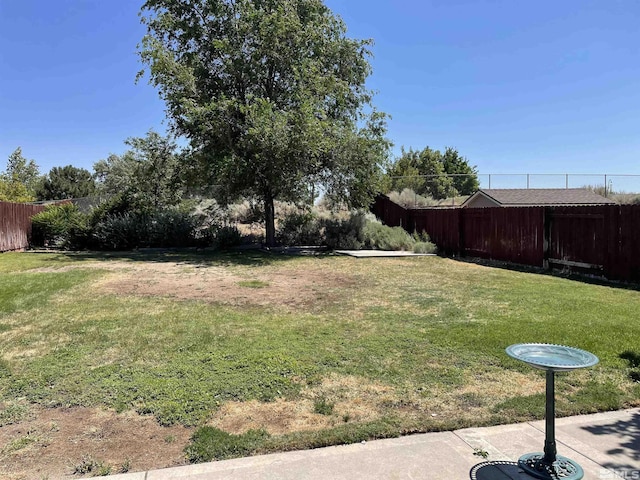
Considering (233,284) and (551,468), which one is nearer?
(551,468)

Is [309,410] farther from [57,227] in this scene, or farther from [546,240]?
→ [57,227]

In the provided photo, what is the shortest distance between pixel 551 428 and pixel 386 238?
53.3ft

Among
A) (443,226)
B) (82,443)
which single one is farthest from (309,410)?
(443,226)

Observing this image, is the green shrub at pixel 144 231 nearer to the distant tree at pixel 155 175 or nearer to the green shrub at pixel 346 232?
the distant tree at pixel 155 175

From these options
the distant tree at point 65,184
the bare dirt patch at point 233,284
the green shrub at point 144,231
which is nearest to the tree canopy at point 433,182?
the green shrub at point 144,231

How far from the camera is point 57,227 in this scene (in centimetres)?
1884

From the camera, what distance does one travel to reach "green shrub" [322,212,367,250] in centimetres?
1909

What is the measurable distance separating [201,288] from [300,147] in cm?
761

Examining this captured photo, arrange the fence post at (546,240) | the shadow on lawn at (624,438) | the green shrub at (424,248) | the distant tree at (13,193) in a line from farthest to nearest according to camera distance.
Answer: the distant tree at (13,193), the green shrub at (424,248), the fence post at (546,240), the shadow on lawn at (624,438)

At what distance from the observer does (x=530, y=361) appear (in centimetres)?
278

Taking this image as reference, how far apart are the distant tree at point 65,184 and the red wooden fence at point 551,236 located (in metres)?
46.8

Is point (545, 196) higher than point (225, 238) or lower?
higher

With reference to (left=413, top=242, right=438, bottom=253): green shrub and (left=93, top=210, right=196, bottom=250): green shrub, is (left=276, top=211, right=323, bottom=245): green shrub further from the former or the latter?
(left=413, top=242, right=438, bottom=253): green shrub

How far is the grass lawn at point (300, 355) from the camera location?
11.6 ft
